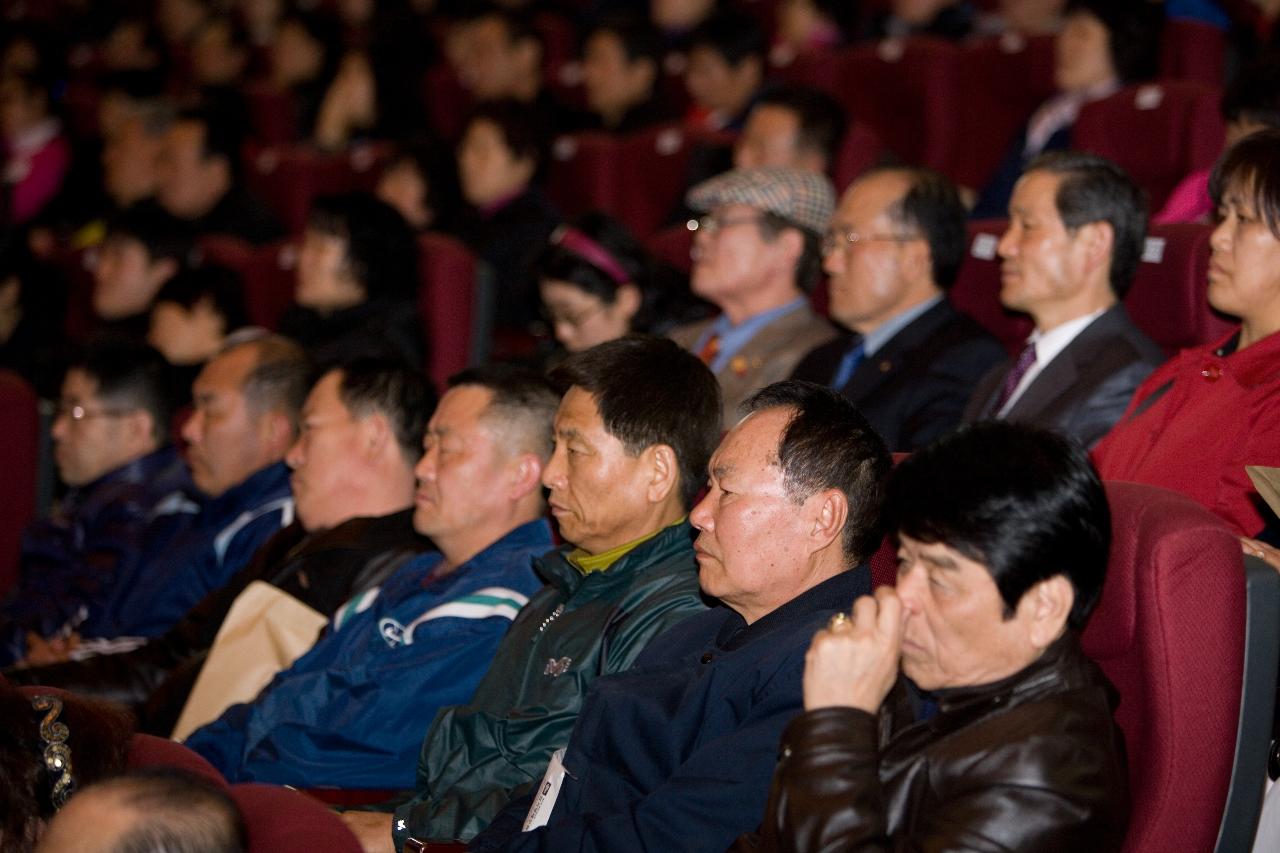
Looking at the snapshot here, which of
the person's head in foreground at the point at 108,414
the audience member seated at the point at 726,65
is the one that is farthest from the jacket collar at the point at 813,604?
the audience member seated at the point at 726,65

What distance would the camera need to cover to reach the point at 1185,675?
1.61 meters

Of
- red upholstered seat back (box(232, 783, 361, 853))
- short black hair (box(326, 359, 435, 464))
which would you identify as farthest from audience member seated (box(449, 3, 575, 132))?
red upholstered seat back (box(232, 783, 361, 853))

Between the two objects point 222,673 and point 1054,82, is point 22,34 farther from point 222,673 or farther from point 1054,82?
point 222,673

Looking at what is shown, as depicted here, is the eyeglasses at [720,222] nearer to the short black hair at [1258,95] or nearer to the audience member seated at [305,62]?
the short black hair at [1258,95]

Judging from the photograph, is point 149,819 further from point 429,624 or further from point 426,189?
point 426,189

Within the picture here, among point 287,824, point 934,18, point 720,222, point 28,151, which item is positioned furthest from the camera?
point 28,151

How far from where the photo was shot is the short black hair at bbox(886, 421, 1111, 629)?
1.56 m

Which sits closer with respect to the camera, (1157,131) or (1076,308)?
(1076,308)

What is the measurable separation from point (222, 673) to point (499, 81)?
4057mm

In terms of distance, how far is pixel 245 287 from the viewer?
4891mm

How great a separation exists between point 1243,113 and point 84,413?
285 cm

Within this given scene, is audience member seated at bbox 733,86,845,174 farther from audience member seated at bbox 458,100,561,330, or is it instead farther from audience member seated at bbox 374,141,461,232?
audience member seated at bbox 374,141,461,232

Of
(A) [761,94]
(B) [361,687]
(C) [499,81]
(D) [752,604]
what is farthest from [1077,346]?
(C) [499,81]

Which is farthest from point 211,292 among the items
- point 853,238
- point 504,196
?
point 853,238
